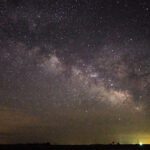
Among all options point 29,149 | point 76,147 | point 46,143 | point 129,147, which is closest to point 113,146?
point 129,147

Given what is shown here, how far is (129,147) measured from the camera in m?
70.7

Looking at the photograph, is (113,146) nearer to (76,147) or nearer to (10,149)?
(76,147)

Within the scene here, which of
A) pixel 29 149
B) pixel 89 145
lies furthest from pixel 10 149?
pixel 89 145

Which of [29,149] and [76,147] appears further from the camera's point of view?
[76,147]

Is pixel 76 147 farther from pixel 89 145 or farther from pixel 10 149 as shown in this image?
pixel 10 149

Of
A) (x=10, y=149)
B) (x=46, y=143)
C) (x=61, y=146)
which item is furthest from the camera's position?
(x=61, y=146)

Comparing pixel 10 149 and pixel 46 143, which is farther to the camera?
pixel 46 143

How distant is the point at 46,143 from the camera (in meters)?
62.0

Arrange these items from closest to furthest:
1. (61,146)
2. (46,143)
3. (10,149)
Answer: (10,149), (46,143), (61,146)

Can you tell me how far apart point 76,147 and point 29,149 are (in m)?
20.3

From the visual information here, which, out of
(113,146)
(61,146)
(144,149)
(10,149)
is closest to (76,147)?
(61,146)

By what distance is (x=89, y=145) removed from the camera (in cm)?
7219

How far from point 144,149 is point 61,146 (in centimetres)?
2010

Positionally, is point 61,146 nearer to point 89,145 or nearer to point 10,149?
point 89,145
